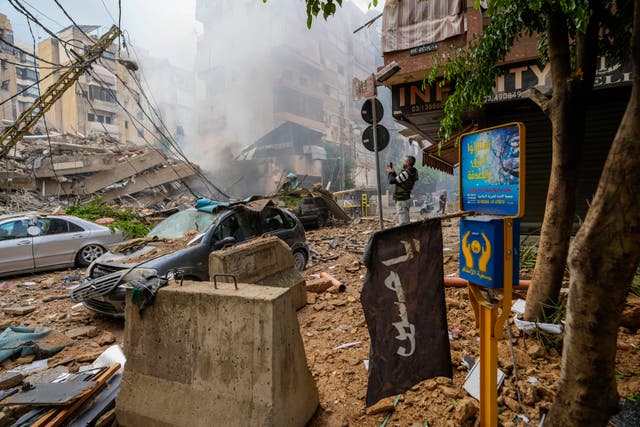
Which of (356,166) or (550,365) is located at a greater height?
(356,166)

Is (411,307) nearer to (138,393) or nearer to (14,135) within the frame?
(138,393)

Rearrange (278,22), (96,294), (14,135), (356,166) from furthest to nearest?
(278,22) → (356,166) → (14,135) → (96,294)

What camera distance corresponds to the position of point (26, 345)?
4.45 meters

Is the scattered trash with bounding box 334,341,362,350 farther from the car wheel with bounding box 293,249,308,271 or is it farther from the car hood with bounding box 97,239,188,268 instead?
the car wheel with bounding box 293,249,308,271

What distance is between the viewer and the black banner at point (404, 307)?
6.98ft

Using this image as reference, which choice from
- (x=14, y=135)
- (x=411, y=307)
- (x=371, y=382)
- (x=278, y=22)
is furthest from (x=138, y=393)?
(x=278, y=22)

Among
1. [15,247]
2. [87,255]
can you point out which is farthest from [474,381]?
[15,247]

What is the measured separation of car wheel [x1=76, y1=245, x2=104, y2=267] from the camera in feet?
30.8

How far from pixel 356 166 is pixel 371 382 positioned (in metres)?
41.7

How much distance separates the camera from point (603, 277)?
1.66 m

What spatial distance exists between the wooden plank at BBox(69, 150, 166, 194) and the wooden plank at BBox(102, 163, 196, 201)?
0.49 m

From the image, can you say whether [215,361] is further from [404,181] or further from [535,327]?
[404,181]

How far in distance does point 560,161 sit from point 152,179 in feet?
76.8

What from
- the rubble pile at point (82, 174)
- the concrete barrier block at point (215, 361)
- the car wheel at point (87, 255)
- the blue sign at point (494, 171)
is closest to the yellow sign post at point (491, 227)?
the blue sign at point (494, 171)
